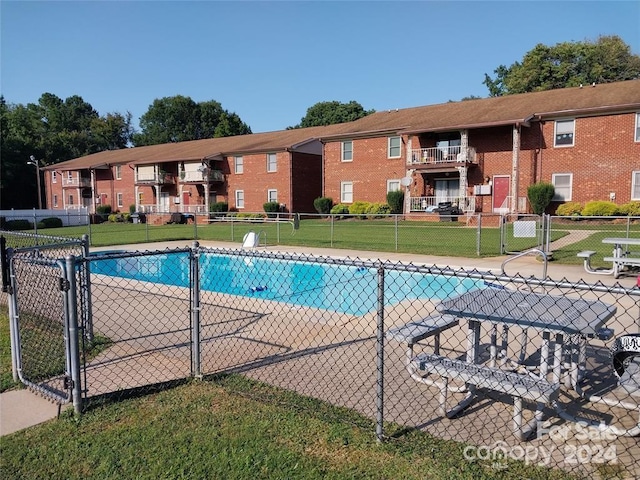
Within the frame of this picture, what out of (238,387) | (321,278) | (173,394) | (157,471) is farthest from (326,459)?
(321,278)

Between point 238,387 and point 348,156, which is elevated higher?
Answer: point 348,156

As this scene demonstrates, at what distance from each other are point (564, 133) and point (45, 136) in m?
71.9

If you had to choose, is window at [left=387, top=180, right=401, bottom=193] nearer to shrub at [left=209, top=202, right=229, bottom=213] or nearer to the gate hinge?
shrub at [left=209, top=202, right=229, bottom=213]

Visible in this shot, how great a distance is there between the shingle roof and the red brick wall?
0.92m

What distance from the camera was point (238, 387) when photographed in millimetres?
4535

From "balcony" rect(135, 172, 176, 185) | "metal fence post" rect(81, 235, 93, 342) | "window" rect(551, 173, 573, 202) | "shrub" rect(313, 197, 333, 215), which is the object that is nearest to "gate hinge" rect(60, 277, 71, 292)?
"metal fence post" rect(81, 235, 93, 342)

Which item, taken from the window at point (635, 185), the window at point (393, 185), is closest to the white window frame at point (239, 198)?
the window at point (393, 185)

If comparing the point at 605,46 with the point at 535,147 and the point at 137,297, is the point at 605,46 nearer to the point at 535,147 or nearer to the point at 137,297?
the point at 535,147

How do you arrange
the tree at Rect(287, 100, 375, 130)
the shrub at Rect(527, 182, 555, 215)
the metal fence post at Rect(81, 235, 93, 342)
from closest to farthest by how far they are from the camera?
the metal fence post at Rect(81, 235, 93, 342)
the shrub at Rect(527, 182, 555, 215)
the tree at Rect(287, 100, 375, 130)

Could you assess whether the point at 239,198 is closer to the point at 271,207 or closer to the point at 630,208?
the point at 271,207

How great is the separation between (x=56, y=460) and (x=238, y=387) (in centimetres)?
162

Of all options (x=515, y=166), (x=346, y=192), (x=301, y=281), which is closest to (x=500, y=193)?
(x=515, y=166)

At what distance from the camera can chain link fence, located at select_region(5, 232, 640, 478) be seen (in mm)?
3469

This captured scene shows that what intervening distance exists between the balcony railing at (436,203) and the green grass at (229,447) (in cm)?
2475
